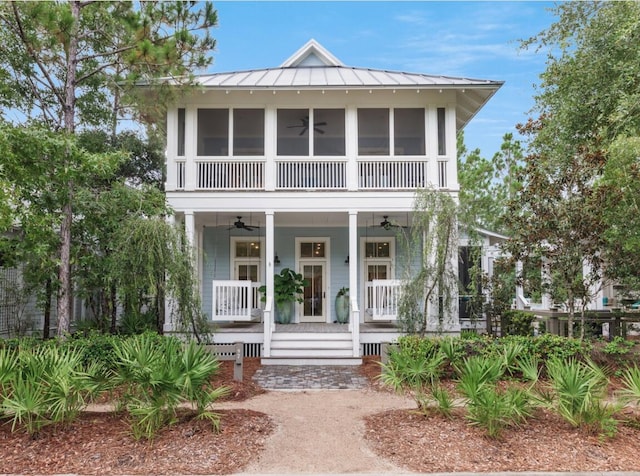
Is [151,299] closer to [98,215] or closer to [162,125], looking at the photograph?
[98,215]

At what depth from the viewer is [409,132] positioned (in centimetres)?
1307

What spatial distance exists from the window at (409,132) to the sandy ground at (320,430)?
751 cm

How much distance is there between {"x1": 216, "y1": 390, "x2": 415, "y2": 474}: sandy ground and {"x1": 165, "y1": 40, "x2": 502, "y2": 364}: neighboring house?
2.97 m


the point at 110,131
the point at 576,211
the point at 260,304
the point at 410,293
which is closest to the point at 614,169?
the point at 576,211

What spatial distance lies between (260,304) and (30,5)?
883cm

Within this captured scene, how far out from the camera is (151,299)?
11.3m

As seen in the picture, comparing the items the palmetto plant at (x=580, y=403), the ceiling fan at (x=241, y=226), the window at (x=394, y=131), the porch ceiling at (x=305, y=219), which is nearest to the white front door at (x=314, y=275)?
the porch ceiling at (x=305, y=219)

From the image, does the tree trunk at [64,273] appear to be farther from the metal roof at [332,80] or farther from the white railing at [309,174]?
the white railing at [309,174]

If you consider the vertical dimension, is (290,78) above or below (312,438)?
above

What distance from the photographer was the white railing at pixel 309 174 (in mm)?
11758

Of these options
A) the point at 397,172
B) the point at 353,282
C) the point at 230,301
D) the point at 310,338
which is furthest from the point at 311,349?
the point at 397,172

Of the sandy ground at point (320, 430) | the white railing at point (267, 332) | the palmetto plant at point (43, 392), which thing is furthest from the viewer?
the white railing at point (267, 332)

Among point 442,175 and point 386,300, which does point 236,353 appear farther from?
point 442,175

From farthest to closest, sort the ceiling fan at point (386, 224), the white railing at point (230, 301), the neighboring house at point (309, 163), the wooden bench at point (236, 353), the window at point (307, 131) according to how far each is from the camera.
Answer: the window at point (307, 131) < the ceiling fan at point (386, 224) < the white railing at point (230, 301) < the neighboring house at point (309, 163) < the wooden bench at point (236, 353)
